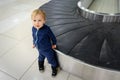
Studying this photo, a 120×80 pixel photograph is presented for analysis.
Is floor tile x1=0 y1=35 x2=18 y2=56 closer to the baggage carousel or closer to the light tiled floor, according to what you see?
the light tiled floor

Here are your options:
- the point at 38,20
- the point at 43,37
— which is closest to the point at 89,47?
the point at 43,37

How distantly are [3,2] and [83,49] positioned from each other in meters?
4.19

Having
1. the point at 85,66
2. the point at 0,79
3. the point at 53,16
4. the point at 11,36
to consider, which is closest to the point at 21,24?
the point at 11,36

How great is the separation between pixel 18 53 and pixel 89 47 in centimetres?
118

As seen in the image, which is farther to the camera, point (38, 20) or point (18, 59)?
point (18, 59)

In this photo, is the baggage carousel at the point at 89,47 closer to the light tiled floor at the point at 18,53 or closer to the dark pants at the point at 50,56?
the dark pants at the point at 50,56

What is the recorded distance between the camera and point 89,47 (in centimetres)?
168

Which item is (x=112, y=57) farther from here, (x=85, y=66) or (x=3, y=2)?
(x=3, y=2)

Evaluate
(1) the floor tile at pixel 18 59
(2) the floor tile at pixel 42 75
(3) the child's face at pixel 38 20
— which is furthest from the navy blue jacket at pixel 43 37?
(1) the floor tile at pixel 18 59

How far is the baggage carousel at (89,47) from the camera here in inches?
56.8

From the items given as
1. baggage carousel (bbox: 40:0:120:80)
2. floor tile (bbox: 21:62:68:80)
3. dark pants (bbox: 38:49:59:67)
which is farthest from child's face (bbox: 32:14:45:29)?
floor tile (bbox: 21:62:68:80)

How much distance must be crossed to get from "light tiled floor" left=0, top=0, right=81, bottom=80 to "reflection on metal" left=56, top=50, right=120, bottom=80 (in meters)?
0.09

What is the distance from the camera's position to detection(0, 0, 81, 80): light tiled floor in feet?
5.51

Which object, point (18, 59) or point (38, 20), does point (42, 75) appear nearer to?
point (18, 59)
